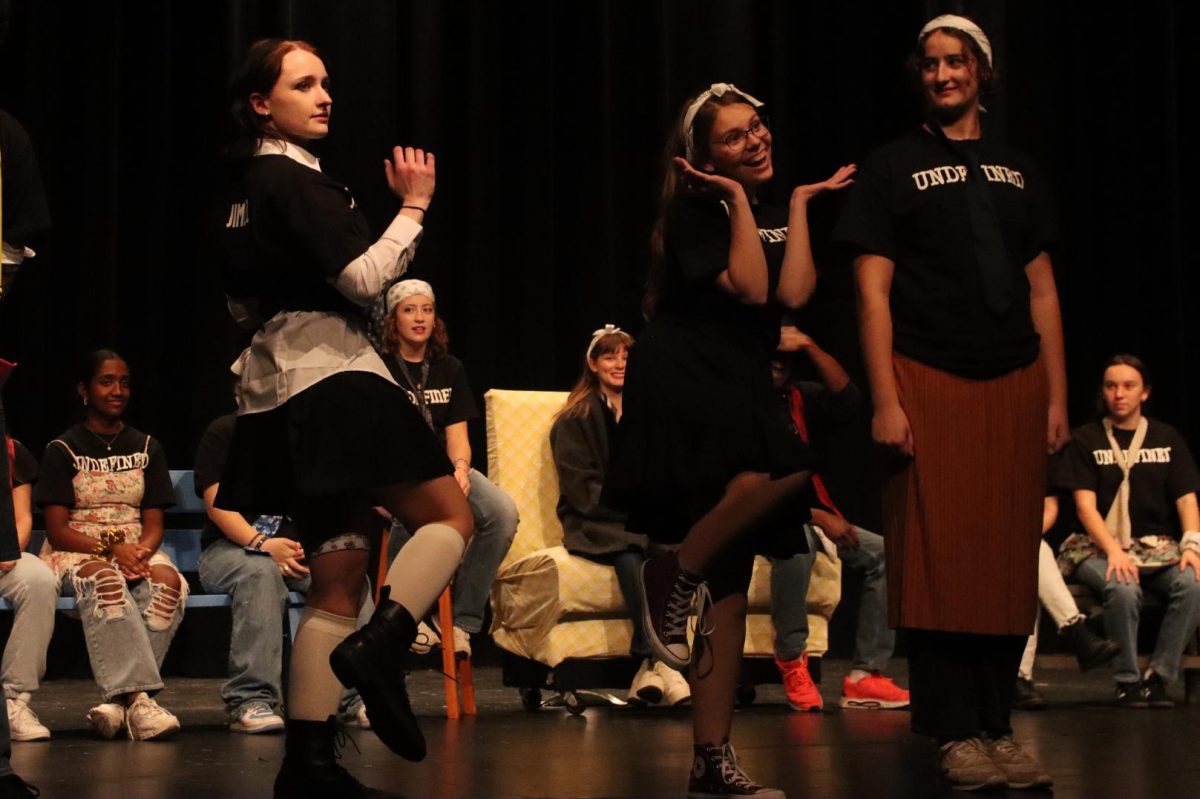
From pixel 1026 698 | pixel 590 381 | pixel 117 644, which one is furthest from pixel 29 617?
pixel 1026 698

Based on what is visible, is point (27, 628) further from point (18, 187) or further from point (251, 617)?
point (18, 187)

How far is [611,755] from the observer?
3.37m

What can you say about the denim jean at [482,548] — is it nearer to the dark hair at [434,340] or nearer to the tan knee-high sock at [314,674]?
the dark hair at [434,340]

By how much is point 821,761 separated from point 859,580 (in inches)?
124

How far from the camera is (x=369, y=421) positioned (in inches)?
95.2

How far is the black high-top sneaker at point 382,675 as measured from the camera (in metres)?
2.27

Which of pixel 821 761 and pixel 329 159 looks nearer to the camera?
pixel 821 761

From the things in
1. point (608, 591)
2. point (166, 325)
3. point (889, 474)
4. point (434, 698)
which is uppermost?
point (166, 325)

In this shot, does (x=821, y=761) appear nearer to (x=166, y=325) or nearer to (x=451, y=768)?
(x=451, y=768)

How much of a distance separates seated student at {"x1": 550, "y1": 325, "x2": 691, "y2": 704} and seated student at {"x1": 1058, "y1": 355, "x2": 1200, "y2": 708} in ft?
4.44

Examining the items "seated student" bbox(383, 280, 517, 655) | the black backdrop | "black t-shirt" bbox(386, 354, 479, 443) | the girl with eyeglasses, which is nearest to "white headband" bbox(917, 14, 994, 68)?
the girl with eyeglasses

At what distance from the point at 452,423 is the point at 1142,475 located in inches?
84.5

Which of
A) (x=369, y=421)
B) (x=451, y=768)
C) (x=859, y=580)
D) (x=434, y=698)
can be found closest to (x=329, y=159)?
(x=434, y=698)

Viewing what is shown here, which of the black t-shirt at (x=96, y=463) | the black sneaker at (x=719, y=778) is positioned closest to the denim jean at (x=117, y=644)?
the black t-shirt at (x=96, y=463)
